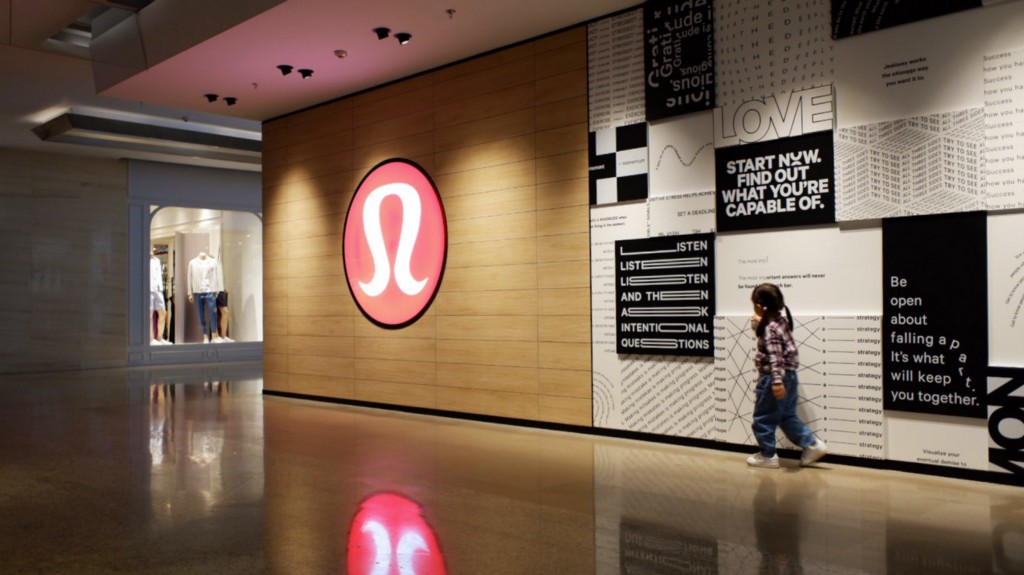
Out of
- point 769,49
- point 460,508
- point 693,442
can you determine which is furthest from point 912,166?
point 460,508

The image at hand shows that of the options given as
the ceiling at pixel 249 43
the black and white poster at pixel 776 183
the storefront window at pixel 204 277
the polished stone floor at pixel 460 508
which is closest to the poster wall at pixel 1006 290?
the polished stone floor at pixel 460 508

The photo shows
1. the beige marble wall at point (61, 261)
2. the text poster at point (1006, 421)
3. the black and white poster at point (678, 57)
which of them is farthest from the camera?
the beige marble wall at point (61, 261)

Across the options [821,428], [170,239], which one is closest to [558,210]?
[821,428]

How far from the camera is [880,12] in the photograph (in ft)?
17.5

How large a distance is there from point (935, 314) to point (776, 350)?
0.96 m

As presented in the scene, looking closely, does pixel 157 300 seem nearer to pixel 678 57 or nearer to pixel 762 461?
pixel 678 57

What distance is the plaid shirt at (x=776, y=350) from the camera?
17.6ft

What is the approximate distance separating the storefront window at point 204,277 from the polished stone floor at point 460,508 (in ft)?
30.5

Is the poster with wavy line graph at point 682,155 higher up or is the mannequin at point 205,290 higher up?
the poster with wavy line graph at point 682,155

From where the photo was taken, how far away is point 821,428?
5.59 metres

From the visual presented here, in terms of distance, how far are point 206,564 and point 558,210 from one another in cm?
442

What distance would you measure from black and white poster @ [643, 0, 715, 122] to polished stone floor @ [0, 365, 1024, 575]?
104 inches

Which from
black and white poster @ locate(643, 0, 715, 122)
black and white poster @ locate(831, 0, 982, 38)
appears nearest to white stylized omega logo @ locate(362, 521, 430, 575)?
black and white poster @ locate(643, 0, 715, 122)

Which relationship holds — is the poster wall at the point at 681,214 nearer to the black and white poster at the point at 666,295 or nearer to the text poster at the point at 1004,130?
the black and white poster at the point at 666,295
